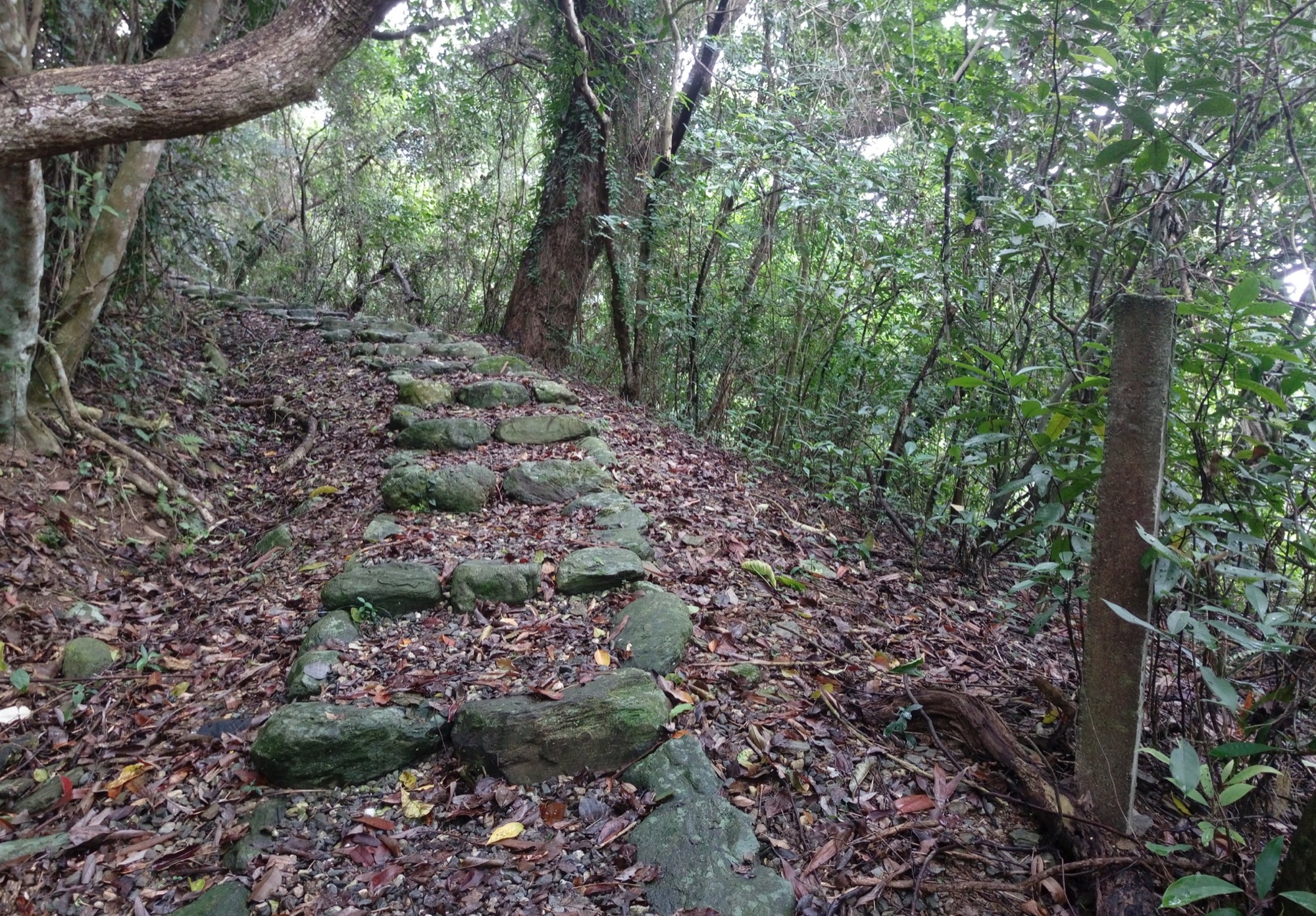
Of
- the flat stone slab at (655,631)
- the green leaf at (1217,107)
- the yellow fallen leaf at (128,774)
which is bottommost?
the yellow fallen leaf at (128,774)

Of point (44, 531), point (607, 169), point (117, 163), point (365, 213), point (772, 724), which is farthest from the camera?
point (365, 213)

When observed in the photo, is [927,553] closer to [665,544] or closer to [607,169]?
[665,544]

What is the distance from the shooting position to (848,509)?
16.0 ft

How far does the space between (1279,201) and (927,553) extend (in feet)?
7.49

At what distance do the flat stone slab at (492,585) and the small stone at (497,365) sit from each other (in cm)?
324

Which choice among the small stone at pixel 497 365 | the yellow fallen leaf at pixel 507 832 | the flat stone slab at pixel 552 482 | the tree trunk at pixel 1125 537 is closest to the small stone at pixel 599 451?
the flat stone slab at pixel 552 482

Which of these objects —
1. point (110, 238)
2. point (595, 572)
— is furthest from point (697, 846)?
point (110, 238)

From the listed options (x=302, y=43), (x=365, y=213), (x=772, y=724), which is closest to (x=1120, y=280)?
(x=772, y=724)

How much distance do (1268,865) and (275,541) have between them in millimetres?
3890

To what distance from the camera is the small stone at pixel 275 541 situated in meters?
3.79

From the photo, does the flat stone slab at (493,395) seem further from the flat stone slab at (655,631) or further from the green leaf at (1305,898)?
the green leaf at (1305,898)

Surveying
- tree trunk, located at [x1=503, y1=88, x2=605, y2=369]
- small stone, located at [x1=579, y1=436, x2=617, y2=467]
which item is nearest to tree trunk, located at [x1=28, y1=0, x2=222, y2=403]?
small stone, located at [x1=579, y1=436, x2=617, y2=467]

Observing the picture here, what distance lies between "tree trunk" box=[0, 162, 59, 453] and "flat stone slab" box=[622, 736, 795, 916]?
3.67 m

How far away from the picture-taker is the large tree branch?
2.67 metres
